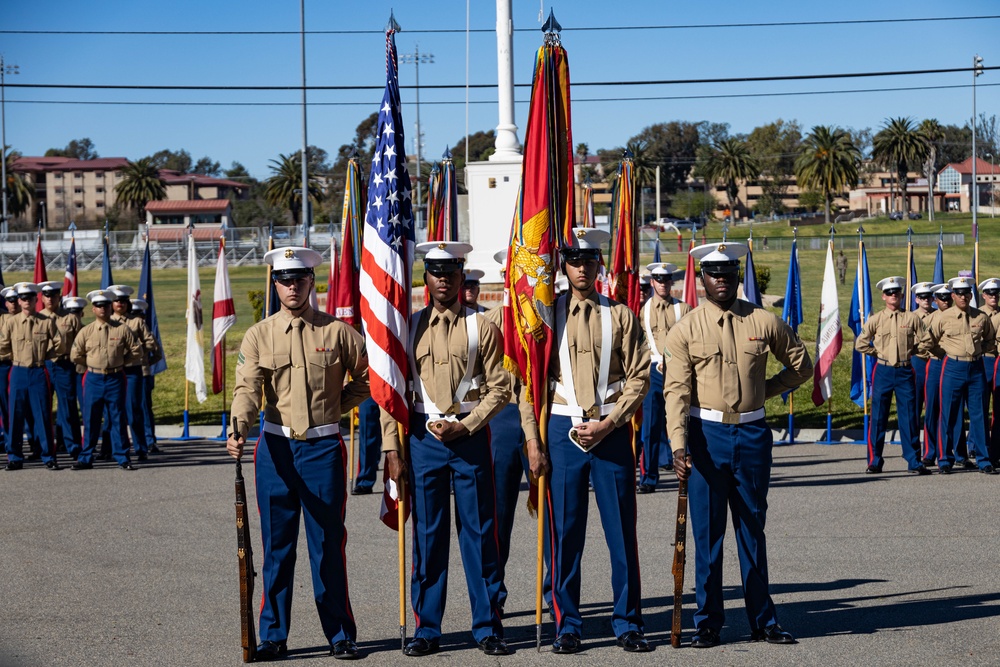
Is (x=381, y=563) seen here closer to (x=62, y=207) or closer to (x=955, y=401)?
(x=955, y=401)

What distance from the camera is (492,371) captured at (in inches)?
267

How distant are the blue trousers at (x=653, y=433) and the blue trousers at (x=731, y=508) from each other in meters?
4.82

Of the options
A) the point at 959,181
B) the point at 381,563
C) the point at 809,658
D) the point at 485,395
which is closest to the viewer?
the point at 809,658

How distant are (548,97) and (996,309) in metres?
8.38

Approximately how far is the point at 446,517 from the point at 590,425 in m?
0.96

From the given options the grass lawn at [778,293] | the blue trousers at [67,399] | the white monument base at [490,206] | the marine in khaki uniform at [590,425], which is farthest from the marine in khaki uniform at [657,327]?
the blue trousers at [67,399]

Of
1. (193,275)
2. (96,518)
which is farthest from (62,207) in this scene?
(96,518)

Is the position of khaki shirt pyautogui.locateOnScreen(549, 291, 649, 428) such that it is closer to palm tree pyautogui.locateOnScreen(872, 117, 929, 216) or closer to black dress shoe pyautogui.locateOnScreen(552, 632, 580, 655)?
black dress shoe pyautogui.locateOnScreen(552, 632, 580, 655)

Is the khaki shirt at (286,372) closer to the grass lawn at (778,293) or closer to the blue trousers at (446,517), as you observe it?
the blue trousers at (446,517)

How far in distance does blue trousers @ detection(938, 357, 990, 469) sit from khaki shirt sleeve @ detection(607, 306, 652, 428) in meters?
7.62

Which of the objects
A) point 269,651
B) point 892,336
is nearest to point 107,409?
point 269,651

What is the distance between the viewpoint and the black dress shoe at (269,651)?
638 cm

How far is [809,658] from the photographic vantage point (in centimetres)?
628

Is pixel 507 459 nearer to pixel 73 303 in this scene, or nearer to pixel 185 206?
pixel 73 303
